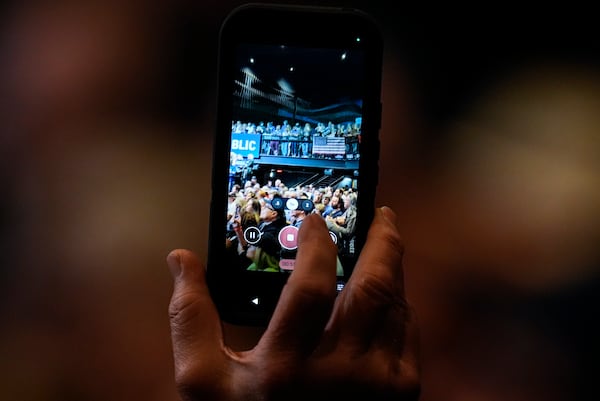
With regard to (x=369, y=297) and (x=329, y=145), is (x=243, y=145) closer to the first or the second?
(x=329, y=145)

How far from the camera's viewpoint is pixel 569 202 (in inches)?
20.8

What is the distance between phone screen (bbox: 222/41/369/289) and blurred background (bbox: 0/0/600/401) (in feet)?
0.34

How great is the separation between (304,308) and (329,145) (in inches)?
7.9

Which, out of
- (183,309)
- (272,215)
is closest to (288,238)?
(272,215)

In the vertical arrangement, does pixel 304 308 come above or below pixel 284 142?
below

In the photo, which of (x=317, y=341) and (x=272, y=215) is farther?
(x=272, y=215)

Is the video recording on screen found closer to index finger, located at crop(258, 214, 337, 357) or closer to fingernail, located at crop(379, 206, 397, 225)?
fingernail, located at crop(379, 206, 397, 225)

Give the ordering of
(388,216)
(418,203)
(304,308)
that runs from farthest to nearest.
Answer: (418,203) → (388,216) → (304,308)

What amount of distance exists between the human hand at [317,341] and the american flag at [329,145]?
12cm

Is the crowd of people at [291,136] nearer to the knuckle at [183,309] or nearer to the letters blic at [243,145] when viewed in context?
the letters blic at [243,145]

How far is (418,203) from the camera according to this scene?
524mm

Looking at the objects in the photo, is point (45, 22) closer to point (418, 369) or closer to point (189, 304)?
point (189, 304)

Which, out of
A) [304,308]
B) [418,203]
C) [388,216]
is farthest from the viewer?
[418,203]

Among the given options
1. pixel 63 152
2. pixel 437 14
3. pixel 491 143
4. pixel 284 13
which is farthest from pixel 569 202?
pixel 63 152
